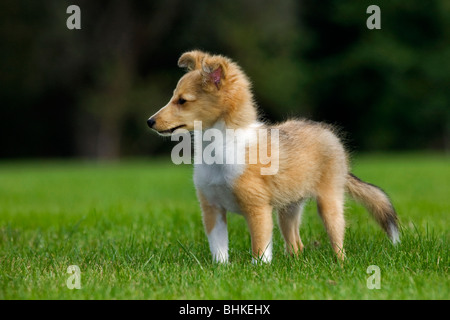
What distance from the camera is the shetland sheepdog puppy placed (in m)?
4.70

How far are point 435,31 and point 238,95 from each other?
31473mm

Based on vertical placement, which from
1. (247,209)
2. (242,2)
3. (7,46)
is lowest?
(247,209)

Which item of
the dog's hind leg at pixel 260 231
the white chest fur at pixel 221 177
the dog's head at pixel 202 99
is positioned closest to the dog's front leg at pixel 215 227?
the white chest fur at pixel 221 177

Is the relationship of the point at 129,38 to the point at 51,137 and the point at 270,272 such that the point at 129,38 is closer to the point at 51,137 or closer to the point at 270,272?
the point at 51,137

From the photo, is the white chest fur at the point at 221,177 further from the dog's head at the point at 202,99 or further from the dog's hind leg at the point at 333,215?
the dog's hind leg at the point at 333,215

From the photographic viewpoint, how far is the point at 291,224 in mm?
5457

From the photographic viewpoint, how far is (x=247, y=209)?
15.6 feet

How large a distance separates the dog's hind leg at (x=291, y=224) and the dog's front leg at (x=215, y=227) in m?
0.67

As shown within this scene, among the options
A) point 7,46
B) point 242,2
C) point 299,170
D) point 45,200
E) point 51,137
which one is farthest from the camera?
point 51,137

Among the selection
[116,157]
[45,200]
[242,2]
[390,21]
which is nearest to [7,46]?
[116,157]

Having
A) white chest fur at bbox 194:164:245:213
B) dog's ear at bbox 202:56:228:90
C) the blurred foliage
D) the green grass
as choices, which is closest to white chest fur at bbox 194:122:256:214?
white chest fur at bbox 194:164:245:213

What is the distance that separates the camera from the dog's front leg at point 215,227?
16.2 ft

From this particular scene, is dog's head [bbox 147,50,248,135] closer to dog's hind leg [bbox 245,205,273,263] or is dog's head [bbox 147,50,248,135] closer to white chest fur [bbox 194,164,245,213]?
white chest fur [bbox 194,164,245,213]

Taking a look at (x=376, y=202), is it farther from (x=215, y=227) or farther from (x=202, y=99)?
(x=202, y=99)
